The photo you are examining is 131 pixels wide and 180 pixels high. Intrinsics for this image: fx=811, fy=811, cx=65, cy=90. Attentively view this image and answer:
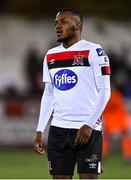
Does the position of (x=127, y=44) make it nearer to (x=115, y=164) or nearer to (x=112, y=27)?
(x=112, y=27)

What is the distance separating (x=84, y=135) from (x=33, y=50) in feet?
60.0

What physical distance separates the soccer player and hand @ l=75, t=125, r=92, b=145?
3 centimetres

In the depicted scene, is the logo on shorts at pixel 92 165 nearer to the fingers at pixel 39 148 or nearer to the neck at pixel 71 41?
the fingers at pixel 39 148

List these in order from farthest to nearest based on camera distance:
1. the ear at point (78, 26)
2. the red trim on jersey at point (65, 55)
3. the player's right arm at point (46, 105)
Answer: the player's right arm at point (46, 105), the ear at point (78, 26), the red trim on jersey at point (65, 55)

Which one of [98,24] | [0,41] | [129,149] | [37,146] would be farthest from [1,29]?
[37,146]

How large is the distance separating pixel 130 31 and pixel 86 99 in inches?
726

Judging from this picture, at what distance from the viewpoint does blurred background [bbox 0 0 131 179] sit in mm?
19281

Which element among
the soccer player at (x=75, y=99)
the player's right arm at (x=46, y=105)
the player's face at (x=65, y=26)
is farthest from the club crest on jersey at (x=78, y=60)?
the player's right arm at (x=46, y=105)

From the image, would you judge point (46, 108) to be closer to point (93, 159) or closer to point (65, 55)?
point (65, 55)

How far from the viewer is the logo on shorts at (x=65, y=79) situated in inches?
299

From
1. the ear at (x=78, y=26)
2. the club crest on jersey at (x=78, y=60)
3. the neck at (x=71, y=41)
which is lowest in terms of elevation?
the club crest on jersey at (x=78, y=60)

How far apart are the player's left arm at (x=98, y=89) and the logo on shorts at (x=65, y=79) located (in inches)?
8.2

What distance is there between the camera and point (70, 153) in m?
7.60

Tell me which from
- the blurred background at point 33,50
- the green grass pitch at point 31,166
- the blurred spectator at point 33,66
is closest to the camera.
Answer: the green grass pitch at point 31,166
